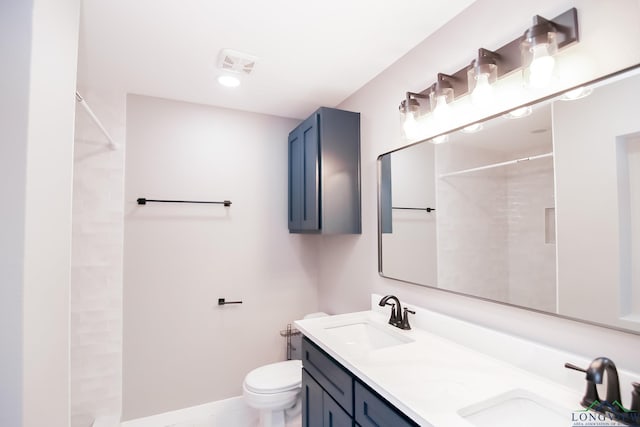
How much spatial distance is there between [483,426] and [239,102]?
2.36 meters

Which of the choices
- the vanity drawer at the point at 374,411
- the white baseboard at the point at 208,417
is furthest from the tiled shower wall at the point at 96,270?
the vanity drawer at the point at 374,411

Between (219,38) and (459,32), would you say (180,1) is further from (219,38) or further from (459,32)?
(459,32)

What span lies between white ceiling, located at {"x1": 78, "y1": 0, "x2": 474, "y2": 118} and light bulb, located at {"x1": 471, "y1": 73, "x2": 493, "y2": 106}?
392 millimetres

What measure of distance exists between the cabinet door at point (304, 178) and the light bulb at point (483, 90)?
1.05m

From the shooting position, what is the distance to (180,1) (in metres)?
1.30

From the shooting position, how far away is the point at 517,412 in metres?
0.94

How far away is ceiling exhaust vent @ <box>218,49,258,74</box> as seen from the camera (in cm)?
167

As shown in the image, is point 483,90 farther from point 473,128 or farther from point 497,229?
point 497,229

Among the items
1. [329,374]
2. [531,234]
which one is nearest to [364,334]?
[329,374]

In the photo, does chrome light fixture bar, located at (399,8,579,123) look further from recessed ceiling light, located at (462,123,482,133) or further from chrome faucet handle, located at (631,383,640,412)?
chrome faucet handle, located at (631,383,640,412)

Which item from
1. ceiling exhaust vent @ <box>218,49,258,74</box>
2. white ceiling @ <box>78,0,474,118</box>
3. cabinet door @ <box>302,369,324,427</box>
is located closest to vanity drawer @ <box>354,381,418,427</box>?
cabinet door @ <box>302,369,324,427</box>

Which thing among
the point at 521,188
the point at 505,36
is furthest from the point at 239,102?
the point at 521,188

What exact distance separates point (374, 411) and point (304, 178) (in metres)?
1.57

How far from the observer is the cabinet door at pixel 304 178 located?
2.07 metres
